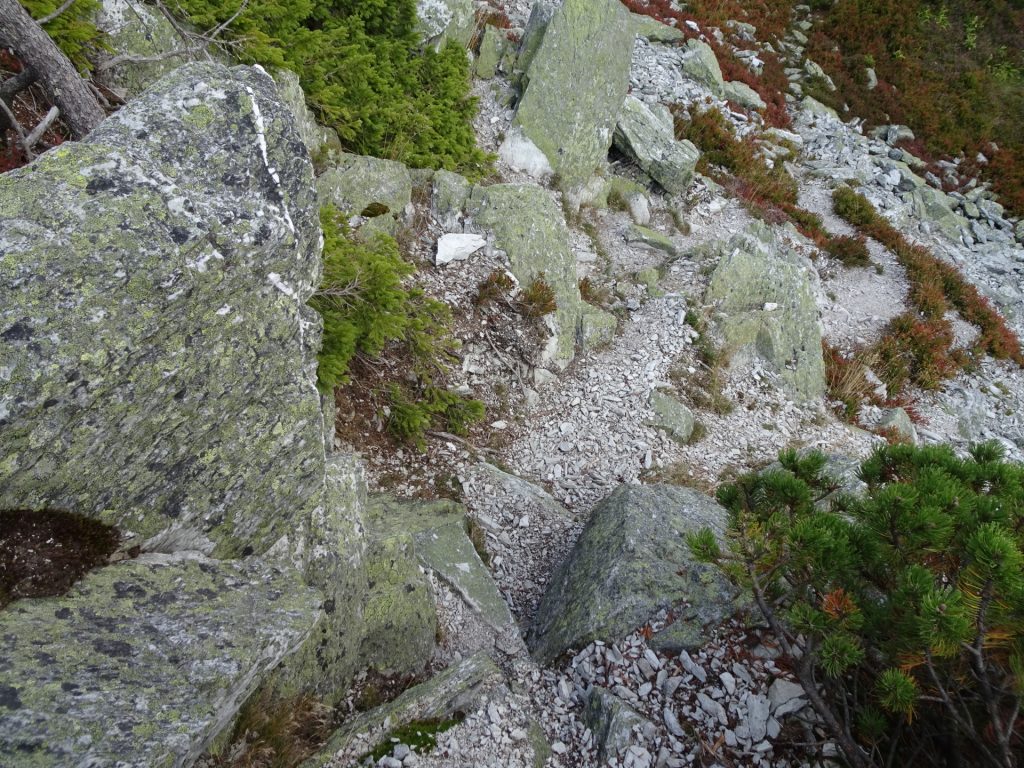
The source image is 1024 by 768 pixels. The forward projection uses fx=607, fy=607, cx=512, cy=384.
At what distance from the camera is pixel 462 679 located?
4309mm

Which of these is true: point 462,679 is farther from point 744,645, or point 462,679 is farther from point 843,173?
point 843,173

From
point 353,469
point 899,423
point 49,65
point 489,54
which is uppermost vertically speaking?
point 49,65

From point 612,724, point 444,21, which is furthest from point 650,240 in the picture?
point 612,724

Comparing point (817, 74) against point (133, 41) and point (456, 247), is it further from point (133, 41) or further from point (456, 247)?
point (133, 41)

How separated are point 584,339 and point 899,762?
21.9ft

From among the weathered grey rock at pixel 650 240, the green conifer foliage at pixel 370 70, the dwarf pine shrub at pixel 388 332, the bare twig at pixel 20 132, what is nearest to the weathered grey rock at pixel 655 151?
the weathered grey rock at pixel 650 240

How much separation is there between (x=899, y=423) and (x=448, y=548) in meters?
8.96

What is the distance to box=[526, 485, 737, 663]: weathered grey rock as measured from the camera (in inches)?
194

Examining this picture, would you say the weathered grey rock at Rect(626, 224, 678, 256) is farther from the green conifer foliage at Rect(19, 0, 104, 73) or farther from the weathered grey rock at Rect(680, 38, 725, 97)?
the green conifer foliage at Rect(19, 0, 104, 73)

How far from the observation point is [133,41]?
630cm

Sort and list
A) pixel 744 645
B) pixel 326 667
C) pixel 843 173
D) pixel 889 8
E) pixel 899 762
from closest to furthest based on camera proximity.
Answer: pixel 899 762 → pixel 326 667 → pixel 744 645 → pixel 843 173 → pixel 889 8

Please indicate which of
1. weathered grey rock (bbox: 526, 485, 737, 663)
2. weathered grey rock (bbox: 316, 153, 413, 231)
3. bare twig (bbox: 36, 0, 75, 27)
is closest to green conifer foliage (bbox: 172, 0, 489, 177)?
weathered grey rock (bbox: 316, 153, 413, 231)

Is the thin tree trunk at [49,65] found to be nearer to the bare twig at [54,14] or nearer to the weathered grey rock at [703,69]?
the bare twig at [54,14]

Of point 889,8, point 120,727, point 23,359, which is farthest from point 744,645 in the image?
point 889,8
